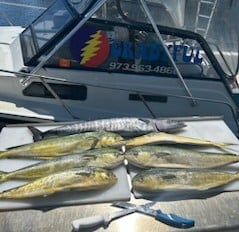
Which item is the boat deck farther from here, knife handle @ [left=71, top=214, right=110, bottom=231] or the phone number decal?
the phone number decal

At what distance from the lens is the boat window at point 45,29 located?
3.17 meters

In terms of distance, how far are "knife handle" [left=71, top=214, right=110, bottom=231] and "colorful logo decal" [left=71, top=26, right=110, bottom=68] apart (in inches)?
66.5

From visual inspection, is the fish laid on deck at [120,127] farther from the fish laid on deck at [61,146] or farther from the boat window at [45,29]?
the boat window at [45,29]

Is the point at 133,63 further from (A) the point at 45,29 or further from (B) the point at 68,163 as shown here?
(B) the point at 68,163

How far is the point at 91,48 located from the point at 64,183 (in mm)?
1547

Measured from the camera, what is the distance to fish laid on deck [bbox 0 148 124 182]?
1.91 metres

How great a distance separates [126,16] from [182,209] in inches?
72.1

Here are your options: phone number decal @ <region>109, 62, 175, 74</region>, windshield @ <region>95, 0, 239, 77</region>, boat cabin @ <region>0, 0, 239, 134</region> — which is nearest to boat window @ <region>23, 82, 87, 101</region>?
boat cabin @ <region>0, 0, 239, 134</region>

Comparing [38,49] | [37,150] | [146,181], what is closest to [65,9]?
[38,49]

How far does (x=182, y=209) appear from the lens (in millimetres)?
1744

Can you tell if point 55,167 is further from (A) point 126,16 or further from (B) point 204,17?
(B) point 204,17

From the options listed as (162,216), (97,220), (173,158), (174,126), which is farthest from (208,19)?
(97,220)

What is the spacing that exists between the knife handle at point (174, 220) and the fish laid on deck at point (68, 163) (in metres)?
0.38

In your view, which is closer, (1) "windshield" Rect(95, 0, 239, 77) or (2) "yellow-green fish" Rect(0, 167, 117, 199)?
(2) "yellow-green fish" Rect(0, 167, 117, 199)
